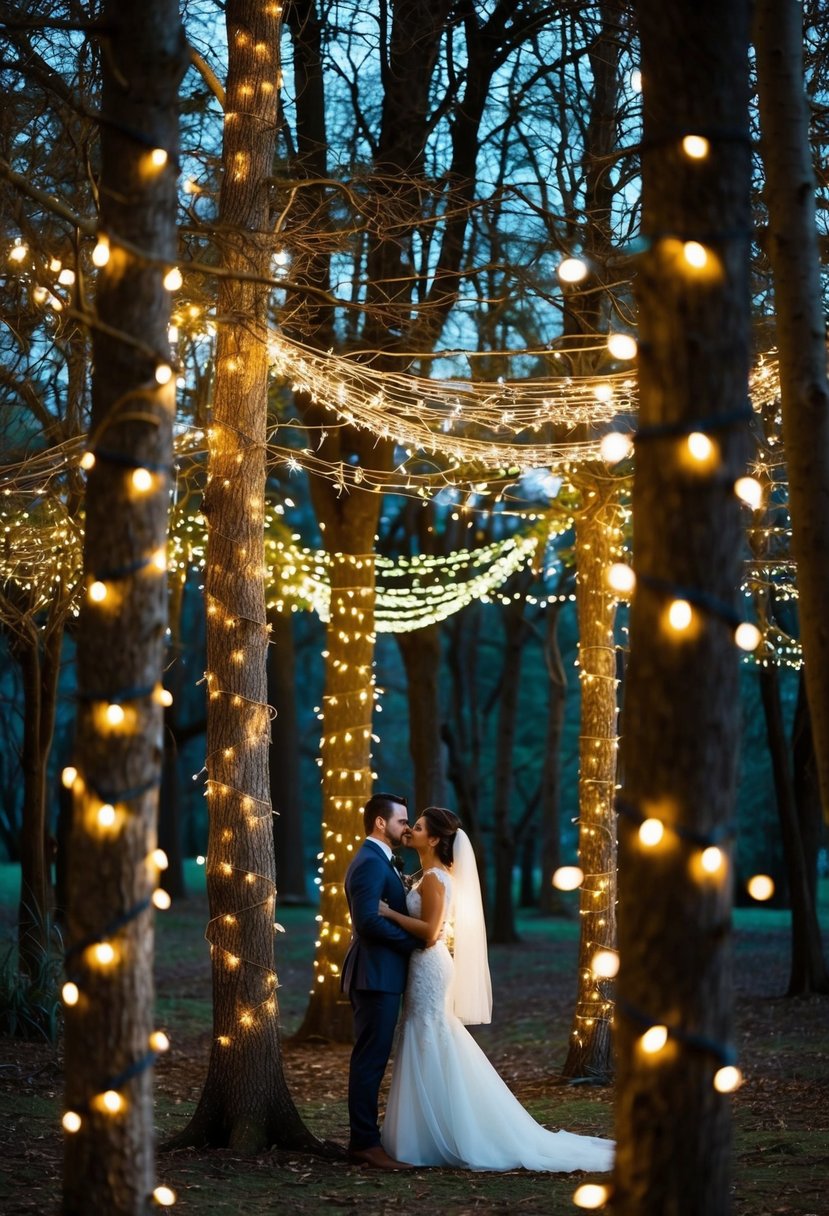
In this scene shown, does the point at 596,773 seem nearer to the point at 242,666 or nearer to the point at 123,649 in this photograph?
the point at 242,666

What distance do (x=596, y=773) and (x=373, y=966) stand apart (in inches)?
108

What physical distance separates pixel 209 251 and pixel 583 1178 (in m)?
6.89

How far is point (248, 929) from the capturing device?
630 cm

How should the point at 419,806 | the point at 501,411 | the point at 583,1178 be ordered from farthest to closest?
the point at 419,806 → the point at 501,411 → the point at 583,1178

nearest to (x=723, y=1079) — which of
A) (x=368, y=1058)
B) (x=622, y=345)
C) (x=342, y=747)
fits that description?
(x=622, y=345)

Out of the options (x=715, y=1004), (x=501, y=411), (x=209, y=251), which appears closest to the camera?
(x=715, y=1004)

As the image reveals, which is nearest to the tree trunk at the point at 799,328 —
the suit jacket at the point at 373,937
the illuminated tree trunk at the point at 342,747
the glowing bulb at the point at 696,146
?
the glowing bulb at the point at 696,146

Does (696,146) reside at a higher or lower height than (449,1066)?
higher

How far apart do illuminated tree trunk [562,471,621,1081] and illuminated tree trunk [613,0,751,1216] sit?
4.97 meters

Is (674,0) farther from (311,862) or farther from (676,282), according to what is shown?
(311,862)

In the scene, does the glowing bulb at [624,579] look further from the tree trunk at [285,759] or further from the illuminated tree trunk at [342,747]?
the tree trunk at [285,759]

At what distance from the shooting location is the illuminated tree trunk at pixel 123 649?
363 cm

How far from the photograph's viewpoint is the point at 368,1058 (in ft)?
20.6

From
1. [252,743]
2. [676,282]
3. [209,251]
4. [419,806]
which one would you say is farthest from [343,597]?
[676,282]
